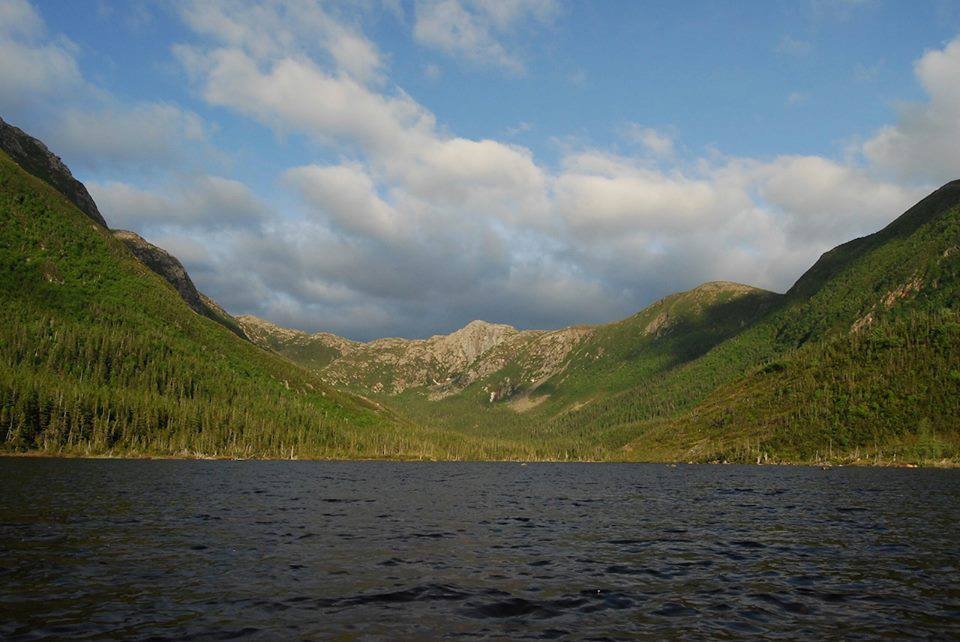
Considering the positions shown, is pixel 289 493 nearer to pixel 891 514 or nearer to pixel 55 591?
pixel 55 591

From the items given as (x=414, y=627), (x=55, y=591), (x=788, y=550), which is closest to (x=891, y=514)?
(x=788, y=550)

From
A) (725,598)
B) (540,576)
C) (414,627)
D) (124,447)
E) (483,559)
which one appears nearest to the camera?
(414,627)

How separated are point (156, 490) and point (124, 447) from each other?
488 ft

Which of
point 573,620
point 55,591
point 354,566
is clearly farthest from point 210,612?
point 573,620

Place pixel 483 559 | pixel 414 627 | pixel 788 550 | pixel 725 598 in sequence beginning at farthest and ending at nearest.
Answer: pixel 788 550 → pixel 483 559 → pixel 725 598 → pixel 414 627

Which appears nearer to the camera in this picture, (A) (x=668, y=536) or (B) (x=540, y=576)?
(B) (x=540, y=576)

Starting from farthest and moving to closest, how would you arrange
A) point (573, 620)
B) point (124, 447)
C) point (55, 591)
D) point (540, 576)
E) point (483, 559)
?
point (124, 447), point (483, 559), point (540, 576), point (55, 591), point (573, 620)

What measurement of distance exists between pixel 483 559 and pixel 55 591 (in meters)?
20.0

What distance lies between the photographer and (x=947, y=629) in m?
19.7

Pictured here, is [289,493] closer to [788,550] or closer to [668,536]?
[668,536]

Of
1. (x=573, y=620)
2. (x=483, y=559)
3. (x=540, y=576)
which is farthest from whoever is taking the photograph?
(x=483, y=559)

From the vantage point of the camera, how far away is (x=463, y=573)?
2881 centimetres

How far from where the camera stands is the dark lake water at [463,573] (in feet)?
64.5

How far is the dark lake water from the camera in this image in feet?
64.5
